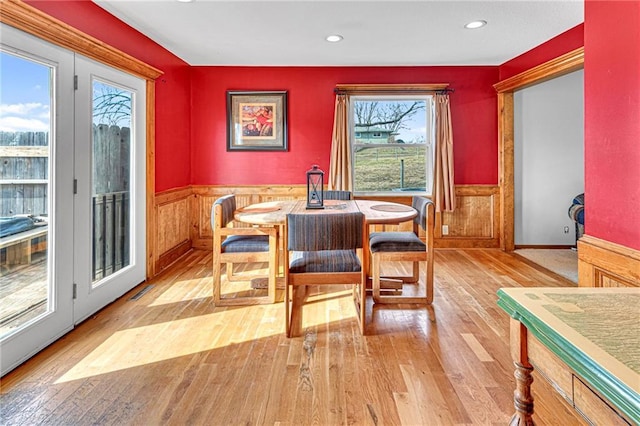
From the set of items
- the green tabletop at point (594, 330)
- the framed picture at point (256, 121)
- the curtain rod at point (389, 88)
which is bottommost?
the green tabletop at point (594, 330)

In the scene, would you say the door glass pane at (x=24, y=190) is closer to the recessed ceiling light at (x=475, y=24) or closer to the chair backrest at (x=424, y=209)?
the chair backrest at (x=424, y=209)

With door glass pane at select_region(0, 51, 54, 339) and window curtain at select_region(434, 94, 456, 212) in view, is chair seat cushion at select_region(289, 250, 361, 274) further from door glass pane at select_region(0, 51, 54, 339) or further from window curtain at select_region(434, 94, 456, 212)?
window curtain at select_region(434, 94, 456, 212)

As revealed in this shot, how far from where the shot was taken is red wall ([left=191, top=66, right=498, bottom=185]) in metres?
5.03

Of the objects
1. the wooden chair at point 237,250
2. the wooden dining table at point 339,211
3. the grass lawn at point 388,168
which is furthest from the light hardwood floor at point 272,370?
the grass lawn at point 388,168

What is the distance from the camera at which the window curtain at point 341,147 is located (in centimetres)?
496

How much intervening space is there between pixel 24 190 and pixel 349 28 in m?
2.94

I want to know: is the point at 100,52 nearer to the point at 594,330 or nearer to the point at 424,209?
the point at 424,209

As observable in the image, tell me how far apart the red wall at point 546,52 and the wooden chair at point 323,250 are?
2913 mm

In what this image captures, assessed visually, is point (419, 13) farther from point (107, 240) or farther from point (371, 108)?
point (107, 240)

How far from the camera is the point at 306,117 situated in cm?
510

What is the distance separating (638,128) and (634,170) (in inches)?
7.5

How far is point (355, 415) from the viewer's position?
66.7 inches

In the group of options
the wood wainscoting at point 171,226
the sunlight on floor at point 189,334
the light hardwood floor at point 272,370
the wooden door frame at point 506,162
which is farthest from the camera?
the wooden door frame at point 506,162

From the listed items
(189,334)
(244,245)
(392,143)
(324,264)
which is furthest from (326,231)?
(392,143)
